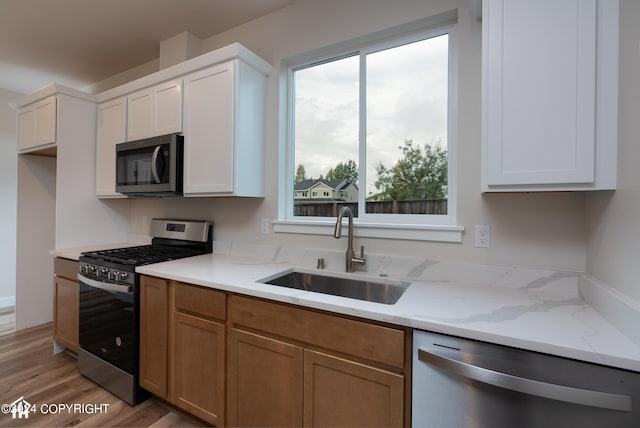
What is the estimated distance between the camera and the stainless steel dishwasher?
0.81 meters

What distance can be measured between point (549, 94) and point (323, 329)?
4.09 ft

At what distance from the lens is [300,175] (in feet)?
7.33

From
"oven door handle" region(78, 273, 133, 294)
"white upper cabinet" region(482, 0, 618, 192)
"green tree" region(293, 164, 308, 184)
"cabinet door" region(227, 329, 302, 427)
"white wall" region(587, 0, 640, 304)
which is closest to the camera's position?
"white wall" region(587, 0, 640, 304)

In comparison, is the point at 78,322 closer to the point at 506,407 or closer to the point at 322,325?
the point at 322,325

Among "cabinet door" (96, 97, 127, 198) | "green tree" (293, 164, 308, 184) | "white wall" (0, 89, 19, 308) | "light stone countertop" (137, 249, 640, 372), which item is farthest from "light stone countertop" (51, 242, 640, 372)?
"white wall" (0, 89, 19, 308)

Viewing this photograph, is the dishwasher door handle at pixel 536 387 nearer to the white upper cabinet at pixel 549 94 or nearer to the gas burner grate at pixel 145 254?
the white upper cabinet at pixel 549 94

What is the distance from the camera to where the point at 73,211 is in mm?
2633

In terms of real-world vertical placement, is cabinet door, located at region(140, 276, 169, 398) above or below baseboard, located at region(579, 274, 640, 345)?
below

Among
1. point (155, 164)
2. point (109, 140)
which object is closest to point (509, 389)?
point (155, 164)

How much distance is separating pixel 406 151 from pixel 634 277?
1172mm

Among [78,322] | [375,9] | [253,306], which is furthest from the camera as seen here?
[78,322]

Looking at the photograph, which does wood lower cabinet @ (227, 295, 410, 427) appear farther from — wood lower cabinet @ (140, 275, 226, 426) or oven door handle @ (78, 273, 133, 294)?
oven door handle @ (78, 273, 133, 294)

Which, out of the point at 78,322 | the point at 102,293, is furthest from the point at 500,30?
the point at 78,322

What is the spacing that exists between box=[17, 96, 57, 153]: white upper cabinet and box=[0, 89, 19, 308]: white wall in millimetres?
1106
